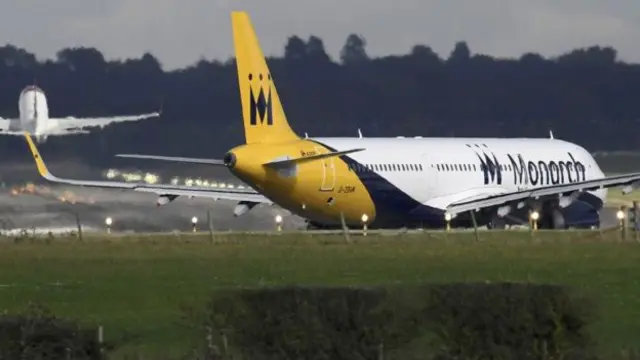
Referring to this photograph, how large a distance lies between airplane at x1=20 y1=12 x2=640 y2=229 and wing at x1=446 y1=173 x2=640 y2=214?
0.10ft

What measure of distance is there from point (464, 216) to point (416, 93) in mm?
24669

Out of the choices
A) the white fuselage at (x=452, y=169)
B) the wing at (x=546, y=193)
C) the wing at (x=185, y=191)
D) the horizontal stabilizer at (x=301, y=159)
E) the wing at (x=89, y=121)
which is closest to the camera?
the horizontal stabilizer at (x=301, y=159)

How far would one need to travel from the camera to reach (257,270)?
109 feet

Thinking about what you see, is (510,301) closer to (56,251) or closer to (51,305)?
(51,305)

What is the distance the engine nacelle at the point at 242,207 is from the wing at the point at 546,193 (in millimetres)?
6398

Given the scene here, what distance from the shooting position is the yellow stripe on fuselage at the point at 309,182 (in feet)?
174

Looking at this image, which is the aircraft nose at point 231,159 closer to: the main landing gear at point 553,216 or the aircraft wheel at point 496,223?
the aircraft wheel at point 496,223

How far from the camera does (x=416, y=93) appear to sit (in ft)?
282

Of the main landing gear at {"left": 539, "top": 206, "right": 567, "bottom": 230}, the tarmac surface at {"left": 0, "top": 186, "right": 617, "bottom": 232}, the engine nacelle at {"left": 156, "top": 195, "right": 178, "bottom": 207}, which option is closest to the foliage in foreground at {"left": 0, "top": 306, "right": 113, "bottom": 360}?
the tarmac surface at {"left": 0, "top": 186, "right": 617, "bottom": 232}

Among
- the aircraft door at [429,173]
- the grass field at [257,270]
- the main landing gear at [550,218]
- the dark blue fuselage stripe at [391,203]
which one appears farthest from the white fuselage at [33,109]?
the grass field at [257,270]

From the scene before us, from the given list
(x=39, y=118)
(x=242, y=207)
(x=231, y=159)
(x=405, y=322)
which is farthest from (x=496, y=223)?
(x=405, y=322)

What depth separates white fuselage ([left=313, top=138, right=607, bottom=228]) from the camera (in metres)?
58.7

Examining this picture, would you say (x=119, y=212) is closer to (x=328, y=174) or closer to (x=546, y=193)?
(x=328, y=174)

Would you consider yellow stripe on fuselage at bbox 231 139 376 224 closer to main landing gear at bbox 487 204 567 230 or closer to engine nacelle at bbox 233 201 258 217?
main landing gear at bbox 487 204 567 230
